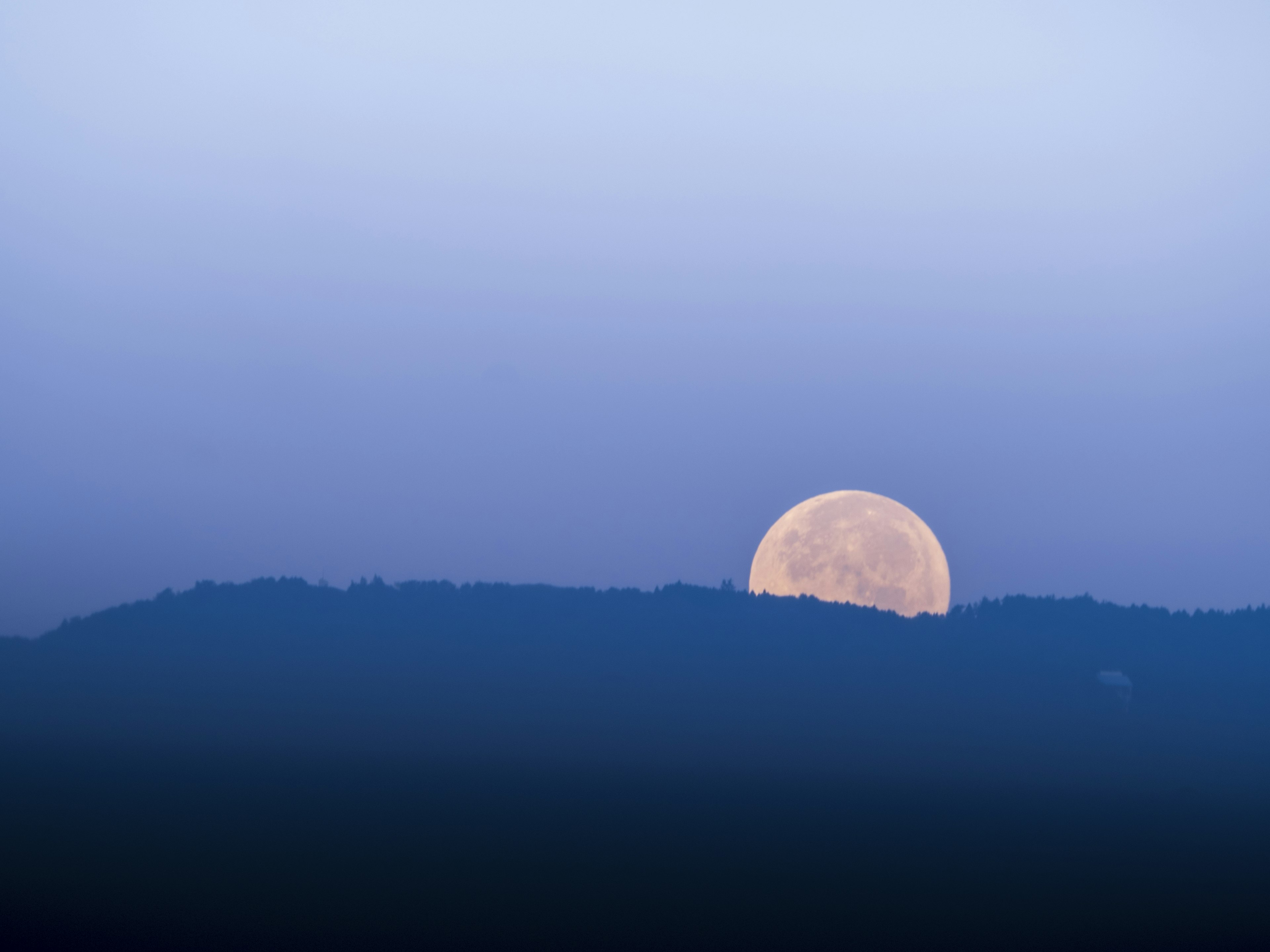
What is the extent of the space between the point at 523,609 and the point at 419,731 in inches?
525

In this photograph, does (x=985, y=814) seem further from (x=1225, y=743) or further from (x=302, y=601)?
(x=302, y=601)

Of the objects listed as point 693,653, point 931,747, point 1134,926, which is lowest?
point 1134,926

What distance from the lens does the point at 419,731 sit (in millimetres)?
24844

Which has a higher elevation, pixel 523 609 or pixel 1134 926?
pixel 523 609

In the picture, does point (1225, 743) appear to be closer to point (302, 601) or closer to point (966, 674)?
point (966, 674)

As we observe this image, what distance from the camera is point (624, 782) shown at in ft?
69.8

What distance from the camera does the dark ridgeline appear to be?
15648 mm

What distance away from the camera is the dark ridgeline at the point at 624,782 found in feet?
51.3

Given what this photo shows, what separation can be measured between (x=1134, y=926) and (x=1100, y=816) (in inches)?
205

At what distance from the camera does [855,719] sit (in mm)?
25891

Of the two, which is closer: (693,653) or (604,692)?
(604,692)

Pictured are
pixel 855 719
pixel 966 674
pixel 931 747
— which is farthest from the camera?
pixel 966 674

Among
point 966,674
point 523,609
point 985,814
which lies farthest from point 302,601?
point 985,814

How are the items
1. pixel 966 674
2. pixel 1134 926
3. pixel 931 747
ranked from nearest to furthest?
pixel 1134 926, pixel 931 747, pixel 966 674
